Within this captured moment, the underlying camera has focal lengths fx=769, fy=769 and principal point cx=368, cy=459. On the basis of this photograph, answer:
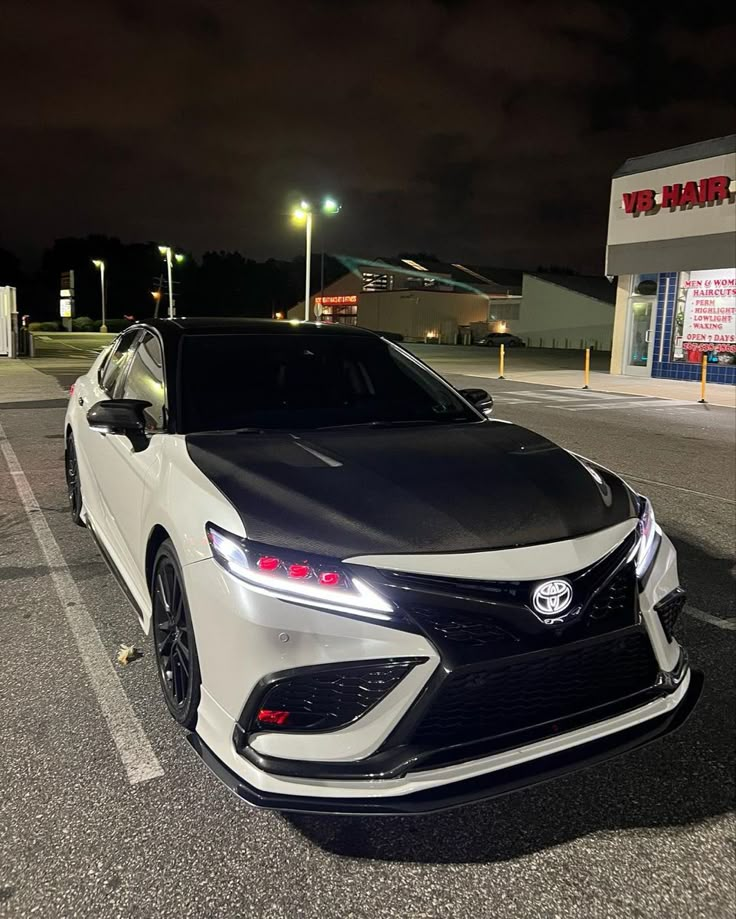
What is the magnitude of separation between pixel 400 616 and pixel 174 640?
1.12 meters

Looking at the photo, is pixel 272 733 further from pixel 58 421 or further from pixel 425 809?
pixel 58 421

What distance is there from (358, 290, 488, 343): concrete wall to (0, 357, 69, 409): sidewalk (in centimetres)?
4512

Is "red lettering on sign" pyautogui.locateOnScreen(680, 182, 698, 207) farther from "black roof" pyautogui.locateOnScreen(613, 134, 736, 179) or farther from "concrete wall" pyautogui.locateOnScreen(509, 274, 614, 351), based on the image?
"concrete wall" pyautogui.locateOnScreen(509, 274, 614, 351)

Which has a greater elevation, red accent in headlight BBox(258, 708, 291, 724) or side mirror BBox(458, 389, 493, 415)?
side mirror BBox(458, 389, 493, 415)

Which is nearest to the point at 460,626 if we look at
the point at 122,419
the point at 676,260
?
the point at 122,419

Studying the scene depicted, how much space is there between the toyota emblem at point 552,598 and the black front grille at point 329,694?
1.33 feet

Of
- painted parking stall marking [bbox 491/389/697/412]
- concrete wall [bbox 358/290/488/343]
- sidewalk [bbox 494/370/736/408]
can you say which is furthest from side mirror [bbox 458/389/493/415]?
concrete wall [bbox 358/290/488/343]

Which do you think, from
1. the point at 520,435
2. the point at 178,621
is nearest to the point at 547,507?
the point at 520,435

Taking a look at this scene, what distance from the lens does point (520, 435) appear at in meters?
3.52

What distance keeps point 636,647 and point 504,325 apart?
65.1 metres

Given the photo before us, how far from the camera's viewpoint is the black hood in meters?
2.35

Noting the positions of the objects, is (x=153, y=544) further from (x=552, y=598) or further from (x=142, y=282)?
(x=142, y=282)

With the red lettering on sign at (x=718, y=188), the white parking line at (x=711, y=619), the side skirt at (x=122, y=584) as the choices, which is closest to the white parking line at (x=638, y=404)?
the red lettering on sign at (x=718, y=188)

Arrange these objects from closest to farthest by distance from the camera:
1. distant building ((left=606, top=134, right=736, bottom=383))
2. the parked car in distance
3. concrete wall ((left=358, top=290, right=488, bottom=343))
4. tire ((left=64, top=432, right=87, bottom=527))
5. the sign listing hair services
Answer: tire ((left=64, top=432, right=87, bottom=527)) < distant building ((left=606, top=134, right=736, bottom=383)) < the sign listing hair services < the parked car in distance < concrete wall ((left=358, top=290, right=488, bottom=343))
